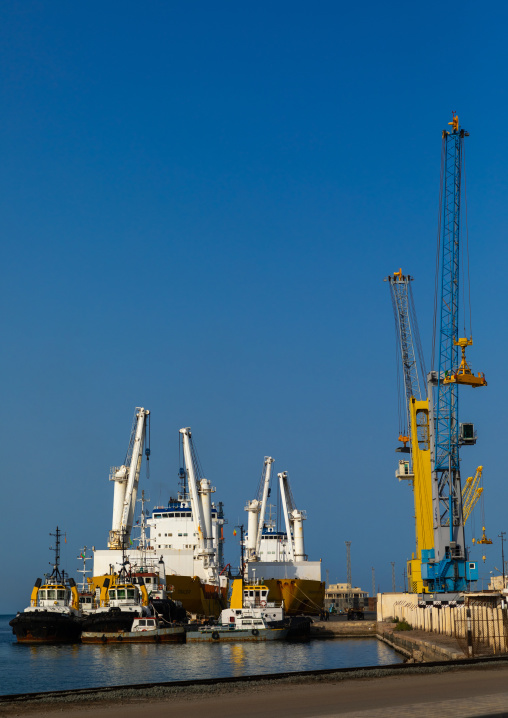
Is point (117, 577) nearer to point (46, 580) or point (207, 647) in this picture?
point (46, 580)

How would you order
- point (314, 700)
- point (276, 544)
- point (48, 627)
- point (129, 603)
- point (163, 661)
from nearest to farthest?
1. point (314, 700)
2. point (163, 661)
3. point (48, 627)
4. point (129, 603)
5. point (276, 544)

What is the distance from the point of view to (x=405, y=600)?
61.8m

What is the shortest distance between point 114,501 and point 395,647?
3851cm

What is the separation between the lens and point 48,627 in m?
59.8

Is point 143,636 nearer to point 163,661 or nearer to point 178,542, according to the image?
point 163,661

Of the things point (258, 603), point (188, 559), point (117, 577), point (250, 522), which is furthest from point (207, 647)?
point (250, 522)

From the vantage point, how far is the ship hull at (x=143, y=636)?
5638 centimetres

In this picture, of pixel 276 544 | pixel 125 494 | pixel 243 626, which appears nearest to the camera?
pixel 243 626

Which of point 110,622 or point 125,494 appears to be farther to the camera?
point 125,494

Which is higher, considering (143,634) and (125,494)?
(125,494)

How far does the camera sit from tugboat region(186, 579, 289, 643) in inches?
2169

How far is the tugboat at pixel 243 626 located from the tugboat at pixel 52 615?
28.8ft

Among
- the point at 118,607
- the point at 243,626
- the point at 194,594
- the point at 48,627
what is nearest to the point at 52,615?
the point at 48,627

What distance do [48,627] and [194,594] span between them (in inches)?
703
